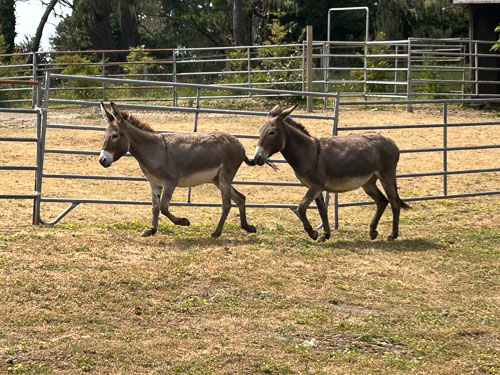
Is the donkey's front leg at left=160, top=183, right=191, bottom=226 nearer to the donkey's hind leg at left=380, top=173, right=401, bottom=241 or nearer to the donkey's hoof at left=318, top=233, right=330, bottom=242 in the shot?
the donkey's hoof at left=318, top=233, right=330, bottom=242

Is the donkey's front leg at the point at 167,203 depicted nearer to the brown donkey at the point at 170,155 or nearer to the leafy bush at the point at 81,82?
the brown donkey at the point at 170,155

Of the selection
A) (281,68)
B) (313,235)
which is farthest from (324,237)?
(281,68)

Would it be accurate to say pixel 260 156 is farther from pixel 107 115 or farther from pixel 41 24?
pixel 41 24

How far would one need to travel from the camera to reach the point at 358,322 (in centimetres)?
673

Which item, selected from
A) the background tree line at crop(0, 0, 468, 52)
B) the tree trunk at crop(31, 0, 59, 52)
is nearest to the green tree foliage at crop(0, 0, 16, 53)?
the background tree line at crop(0, 0, 468, 52)

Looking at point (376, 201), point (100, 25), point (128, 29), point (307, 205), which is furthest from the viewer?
point (128, 29)

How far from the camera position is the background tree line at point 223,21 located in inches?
1289

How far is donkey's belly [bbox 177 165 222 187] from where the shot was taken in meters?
8.97

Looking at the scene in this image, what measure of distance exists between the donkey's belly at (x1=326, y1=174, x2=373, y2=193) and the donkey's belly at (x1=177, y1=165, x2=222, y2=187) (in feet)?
4.25

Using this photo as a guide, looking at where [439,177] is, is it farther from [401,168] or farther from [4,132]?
[4,132]

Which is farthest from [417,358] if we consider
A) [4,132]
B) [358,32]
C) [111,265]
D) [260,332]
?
[358,32]

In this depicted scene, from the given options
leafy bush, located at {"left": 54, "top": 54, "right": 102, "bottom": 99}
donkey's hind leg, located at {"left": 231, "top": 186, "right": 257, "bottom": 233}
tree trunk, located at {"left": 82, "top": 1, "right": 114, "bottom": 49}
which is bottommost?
donkey's hind leg, located at {"left": 231, "top": 186, "right": 257, "bottom": 233}

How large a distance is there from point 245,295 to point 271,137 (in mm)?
2442

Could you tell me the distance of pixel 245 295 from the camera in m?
7.18
